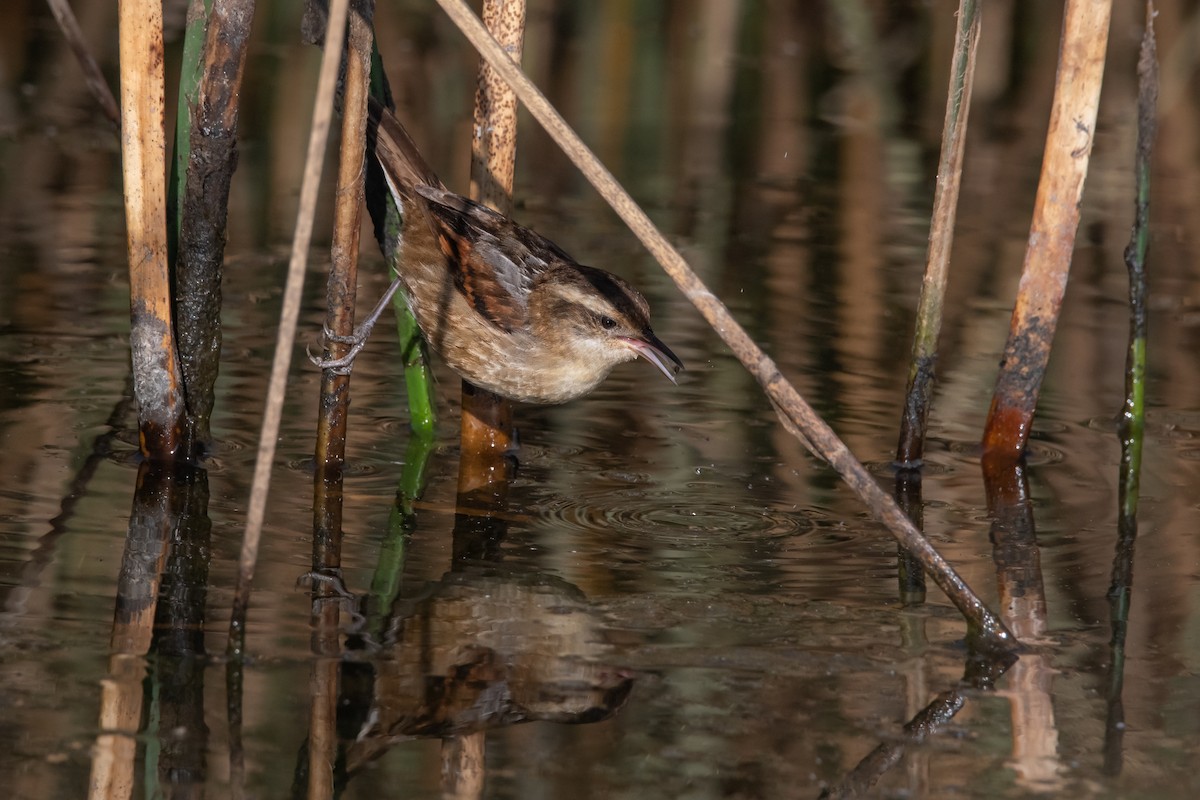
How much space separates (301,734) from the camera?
393 centimetres

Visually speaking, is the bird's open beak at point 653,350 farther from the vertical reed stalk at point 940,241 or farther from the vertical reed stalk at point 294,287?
the vertical reed stalk at point 294,287

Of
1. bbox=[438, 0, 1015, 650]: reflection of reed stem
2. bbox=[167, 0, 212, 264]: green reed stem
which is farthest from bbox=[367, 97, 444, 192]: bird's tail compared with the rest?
bbox=[438, 0, 1015, 650]: reflection of reed stem

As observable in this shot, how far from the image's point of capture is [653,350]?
229 inches

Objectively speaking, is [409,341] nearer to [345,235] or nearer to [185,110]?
[345,235]

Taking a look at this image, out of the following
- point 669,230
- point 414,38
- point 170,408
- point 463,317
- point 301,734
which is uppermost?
point 414,38

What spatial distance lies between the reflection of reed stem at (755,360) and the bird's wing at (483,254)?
155cm

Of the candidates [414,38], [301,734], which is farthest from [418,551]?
[414,38]

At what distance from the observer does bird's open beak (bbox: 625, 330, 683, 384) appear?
227 inches

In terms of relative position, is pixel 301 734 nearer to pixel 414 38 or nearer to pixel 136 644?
pixel 136 644

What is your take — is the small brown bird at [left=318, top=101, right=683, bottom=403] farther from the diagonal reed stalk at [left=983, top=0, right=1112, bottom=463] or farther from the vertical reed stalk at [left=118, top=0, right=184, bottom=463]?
the diagonal reed stalk at [left=983, top=0, right=1112, bottom=463]

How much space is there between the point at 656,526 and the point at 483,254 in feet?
4.02

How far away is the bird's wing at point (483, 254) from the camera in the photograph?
5957 millimetres

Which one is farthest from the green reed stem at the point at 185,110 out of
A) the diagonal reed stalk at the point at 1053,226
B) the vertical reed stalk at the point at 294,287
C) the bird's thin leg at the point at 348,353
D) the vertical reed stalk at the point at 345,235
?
the diagonal reed stalk at the point at 1053,226

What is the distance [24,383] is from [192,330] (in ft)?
3.90
